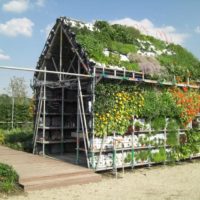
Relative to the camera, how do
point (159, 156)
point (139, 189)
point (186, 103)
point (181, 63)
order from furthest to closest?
point (181, 63), point (186, 103), point (159, 156), point (139, 189)

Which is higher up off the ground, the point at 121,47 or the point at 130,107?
the point at 121,47

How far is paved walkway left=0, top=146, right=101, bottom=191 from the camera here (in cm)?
918

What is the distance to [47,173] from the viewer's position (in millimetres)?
9742

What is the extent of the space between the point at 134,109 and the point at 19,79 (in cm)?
2229

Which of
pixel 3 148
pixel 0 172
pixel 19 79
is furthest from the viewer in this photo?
pixel 19 79

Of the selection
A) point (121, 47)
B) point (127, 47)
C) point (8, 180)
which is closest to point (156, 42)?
point (127, 47)

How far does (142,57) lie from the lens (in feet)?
41.6

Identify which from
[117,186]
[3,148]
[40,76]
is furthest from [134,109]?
[3,148]

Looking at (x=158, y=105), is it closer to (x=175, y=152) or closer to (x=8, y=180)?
(x=175, y=152)

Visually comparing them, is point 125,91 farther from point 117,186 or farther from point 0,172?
point 0,172

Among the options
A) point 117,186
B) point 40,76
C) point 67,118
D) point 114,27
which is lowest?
point 117,186

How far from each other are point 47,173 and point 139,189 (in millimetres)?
2339

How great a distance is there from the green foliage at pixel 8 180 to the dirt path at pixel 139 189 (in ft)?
1.18

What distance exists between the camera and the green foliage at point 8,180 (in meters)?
8.50
